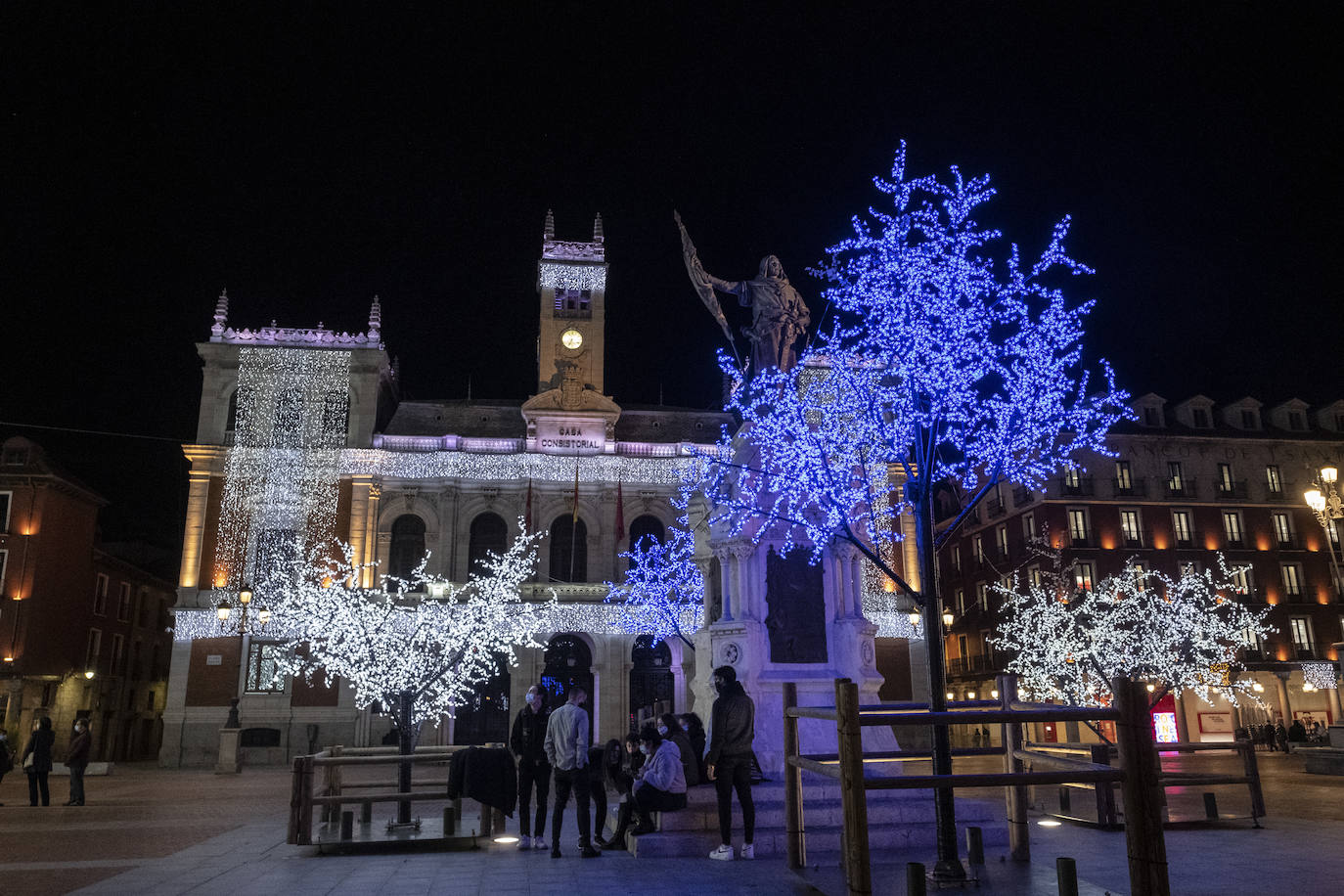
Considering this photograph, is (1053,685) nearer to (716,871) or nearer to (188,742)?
(716,871)

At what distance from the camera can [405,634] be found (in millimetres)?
15961

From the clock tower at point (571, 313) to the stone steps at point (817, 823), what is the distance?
30354 millimetres

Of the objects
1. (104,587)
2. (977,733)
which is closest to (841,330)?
(977,733)

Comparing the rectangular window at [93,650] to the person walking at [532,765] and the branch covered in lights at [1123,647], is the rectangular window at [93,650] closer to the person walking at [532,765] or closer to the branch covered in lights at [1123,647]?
the person walking at [532,765]

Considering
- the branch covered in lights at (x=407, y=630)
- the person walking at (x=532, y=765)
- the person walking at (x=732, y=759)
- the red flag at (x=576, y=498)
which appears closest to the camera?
the person walking at (x=732, y=759)

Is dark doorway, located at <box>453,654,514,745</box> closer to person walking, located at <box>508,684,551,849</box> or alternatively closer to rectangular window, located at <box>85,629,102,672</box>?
rectangular window, located at <box>85,629,102,672</box>

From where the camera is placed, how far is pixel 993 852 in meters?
8.68

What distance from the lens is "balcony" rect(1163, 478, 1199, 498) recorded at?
4356 cm

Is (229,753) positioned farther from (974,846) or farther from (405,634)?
(974,846)

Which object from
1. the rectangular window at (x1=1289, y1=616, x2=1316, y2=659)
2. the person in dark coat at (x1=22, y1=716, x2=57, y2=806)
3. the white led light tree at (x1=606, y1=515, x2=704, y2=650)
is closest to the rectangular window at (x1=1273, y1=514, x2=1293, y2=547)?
the rectangular window at (x1=1289, y1=616, x2=1316, y2=659)

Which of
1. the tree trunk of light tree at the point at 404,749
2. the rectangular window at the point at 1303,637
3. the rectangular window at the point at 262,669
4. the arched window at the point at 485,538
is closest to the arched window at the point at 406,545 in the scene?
the arched window at the point at 485,538

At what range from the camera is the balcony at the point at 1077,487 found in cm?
4319

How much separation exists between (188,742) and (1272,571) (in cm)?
4590

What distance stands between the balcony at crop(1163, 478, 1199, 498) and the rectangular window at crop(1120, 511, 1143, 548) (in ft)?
6.64
